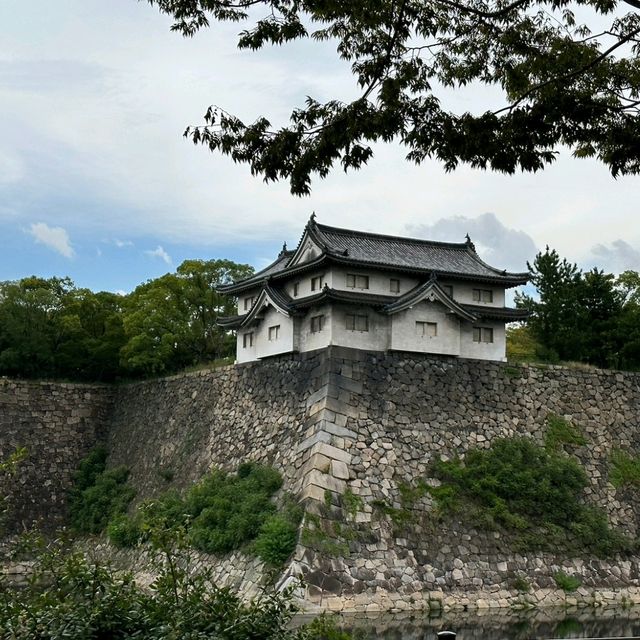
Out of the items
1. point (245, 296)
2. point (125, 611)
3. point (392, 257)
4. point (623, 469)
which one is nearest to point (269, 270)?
point (245, 296)

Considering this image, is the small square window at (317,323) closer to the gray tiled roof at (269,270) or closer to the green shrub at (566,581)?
the gray tiled roof at (269,270)

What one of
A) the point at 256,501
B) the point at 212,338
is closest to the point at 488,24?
the point at 256,501

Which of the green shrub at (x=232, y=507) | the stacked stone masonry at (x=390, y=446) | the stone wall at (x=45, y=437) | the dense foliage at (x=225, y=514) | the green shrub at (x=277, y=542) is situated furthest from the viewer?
the stone wall at (x=45, y=437)

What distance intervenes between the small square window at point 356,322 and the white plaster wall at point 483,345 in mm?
3562

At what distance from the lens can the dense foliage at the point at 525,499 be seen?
1047 inches

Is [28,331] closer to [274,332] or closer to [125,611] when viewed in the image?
[274,332]

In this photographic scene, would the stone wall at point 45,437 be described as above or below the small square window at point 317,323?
below

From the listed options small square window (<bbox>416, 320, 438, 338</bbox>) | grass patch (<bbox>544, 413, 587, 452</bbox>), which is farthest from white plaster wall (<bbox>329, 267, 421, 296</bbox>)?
grass patch (<bbox>544, 413, 587, 452</bbox>)

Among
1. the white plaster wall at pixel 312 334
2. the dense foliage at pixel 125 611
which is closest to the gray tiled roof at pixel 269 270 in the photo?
Result: the white plaster wall at pixel 312 334

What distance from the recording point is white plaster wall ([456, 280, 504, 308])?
101 feet

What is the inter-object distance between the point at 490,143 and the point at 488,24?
1.53m

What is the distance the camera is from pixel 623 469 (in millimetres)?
30000

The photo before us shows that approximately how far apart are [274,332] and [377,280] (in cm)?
394

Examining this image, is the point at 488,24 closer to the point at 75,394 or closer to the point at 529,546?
the point at 529,546
